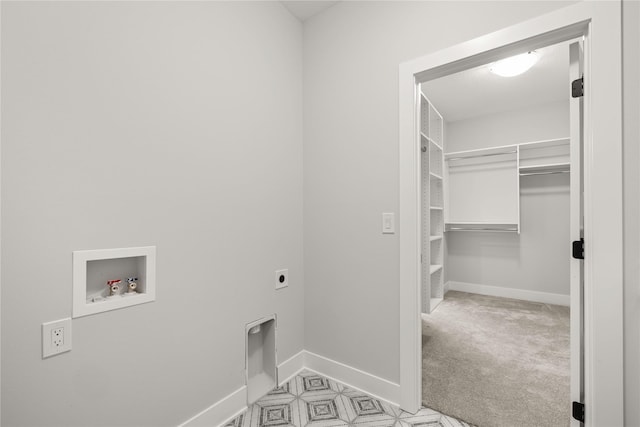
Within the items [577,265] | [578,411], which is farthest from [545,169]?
[578,411]

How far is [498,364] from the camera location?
2221mm

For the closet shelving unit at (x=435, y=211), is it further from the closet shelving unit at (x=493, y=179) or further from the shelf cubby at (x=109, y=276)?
the shelf cubby at (x=109, y=276)

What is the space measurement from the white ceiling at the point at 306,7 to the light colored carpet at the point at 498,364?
8.73ft

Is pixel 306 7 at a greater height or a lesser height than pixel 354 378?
greater

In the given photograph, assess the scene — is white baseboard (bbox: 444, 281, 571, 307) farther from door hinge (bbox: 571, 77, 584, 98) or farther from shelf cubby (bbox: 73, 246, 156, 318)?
shelf cubby (bbox: 73, 246, 156, 318)

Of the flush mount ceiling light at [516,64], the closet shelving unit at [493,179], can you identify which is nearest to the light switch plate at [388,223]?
the flush mount ceiling light at [516,64]

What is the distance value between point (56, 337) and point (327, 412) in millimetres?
1354

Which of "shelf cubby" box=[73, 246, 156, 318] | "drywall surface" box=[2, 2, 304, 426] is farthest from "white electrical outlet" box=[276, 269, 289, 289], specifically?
"shelf cubby" box=[73, 246, 156, 318]

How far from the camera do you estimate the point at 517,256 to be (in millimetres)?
3891

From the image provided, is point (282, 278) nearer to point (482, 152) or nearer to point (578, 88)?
point (578, 88)

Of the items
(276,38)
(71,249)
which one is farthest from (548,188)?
(71,249)

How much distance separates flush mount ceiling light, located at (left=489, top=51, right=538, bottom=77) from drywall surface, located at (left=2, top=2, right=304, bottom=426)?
1.99 metres

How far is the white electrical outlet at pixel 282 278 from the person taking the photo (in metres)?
1.93

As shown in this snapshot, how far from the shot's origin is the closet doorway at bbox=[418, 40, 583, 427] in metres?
1.94
